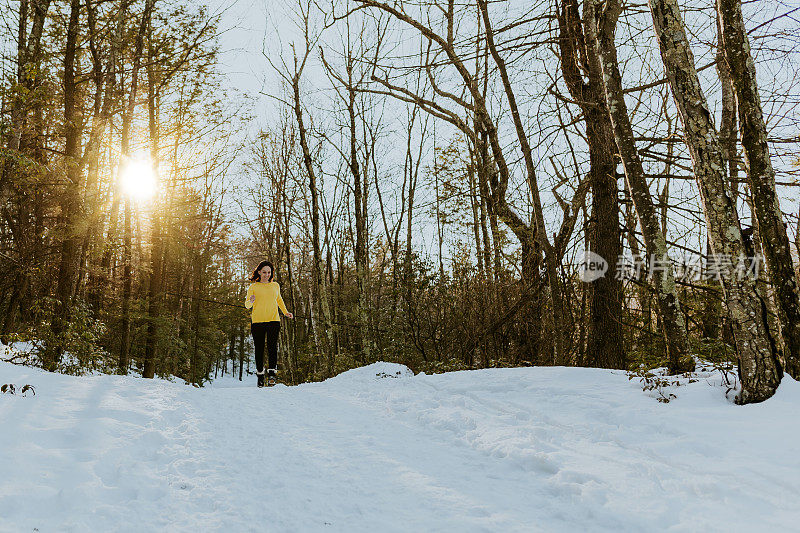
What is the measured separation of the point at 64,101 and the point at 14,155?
5353mm

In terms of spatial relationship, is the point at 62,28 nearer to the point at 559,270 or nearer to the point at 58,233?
the point at 58,233

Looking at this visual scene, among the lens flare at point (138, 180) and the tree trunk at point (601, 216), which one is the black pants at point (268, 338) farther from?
the lens flare at point (138, 180)

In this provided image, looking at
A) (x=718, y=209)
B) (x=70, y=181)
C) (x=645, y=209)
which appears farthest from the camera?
(x=70, y=181)

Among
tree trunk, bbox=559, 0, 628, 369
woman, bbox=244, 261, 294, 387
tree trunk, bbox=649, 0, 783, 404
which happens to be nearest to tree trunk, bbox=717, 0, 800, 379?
tree trunk, bbox=649, 0, 783, 404

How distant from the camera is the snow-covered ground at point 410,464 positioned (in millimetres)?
2502

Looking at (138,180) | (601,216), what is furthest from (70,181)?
(601,216)

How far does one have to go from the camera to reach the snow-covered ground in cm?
250

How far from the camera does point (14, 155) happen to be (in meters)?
7.32

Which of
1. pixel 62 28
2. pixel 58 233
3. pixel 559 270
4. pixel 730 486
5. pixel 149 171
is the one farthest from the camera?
pixel 149 171

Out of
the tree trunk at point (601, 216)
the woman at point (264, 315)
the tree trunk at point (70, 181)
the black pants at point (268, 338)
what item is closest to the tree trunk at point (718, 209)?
the tree trunk at point (601, 216)

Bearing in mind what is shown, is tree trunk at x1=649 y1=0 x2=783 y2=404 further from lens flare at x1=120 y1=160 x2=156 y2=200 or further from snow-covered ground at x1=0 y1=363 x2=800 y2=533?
lens flare at x1=120 y1=160 x2=156 y2=200

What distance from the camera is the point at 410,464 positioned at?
11.3ft

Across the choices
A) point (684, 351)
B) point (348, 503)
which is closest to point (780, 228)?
point (684, 351)

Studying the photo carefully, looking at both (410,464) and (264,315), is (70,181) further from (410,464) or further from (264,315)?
(410,464)
